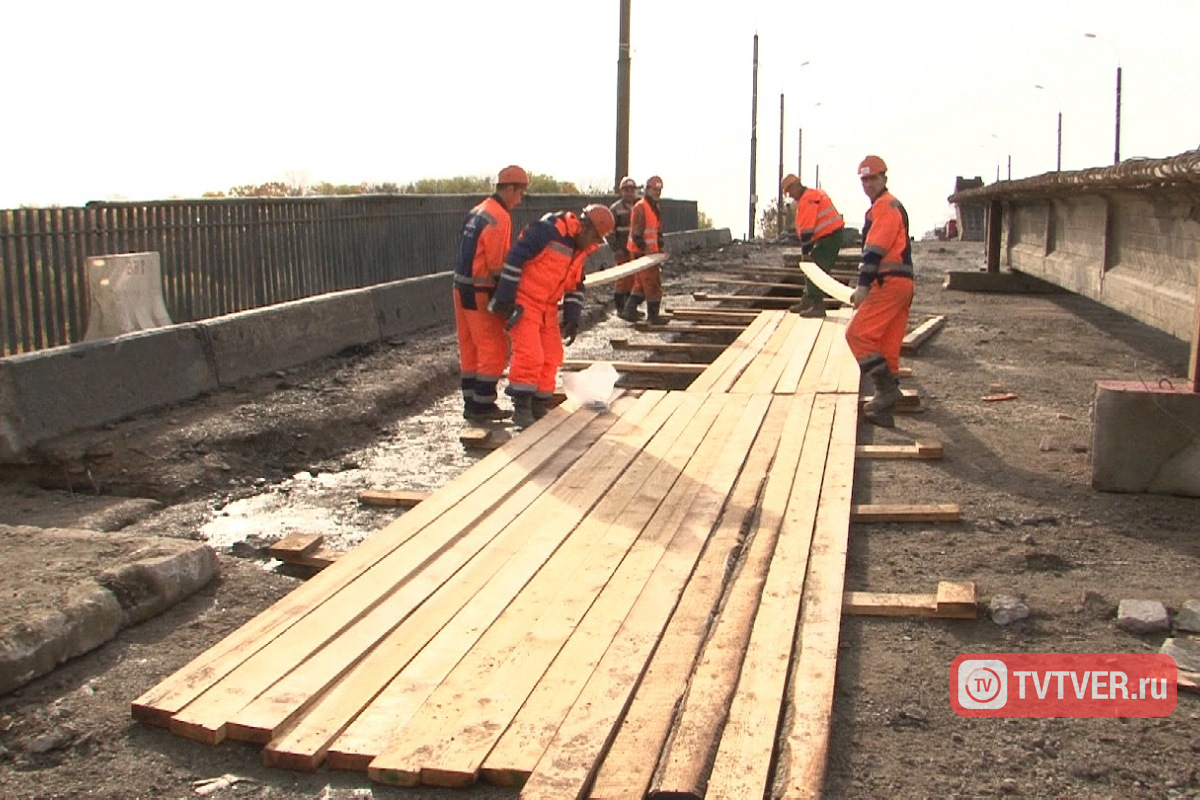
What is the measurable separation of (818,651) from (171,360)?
5899 millimetres

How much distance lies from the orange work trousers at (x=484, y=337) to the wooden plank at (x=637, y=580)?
156 cm

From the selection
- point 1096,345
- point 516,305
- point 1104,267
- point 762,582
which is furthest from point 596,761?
point 1096,345

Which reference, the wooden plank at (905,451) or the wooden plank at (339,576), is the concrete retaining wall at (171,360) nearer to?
the wooden plank at (339,576)

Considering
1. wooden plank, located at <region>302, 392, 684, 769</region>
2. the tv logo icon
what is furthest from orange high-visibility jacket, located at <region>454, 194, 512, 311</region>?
the tv logo icon

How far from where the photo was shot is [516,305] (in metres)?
8.48

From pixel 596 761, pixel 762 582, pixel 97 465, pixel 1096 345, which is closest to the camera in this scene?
pixel 596 761

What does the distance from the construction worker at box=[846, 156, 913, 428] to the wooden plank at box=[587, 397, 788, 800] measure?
2621mm

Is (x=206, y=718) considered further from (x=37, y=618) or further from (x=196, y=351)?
(x=196, y=351)

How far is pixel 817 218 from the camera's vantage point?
1534 cm

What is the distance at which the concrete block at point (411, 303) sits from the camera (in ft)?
42.5

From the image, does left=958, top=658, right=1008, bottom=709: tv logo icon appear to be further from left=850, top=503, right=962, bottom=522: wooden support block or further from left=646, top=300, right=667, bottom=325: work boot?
left=646, top=300, right=667, bottom=325: work boot

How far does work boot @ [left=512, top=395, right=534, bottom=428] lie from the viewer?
8.70 meters

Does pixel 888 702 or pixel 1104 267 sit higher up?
pixel 1104 267

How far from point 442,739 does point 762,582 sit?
1755 millimetres
